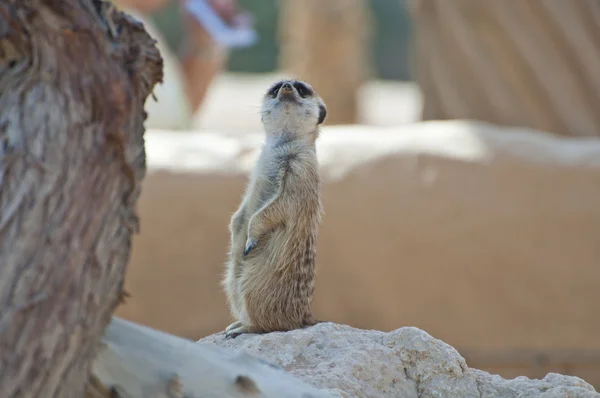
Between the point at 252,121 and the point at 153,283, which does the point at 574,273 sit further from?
the point at 252,121

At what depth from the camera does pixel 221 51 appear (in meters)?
8.49

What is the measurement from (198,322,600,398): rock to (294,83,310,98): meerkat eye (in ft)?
2.65

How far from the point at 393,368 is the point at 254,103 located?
1332cm

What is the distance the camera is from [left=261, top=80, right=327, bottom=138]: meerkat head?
9.14 ft

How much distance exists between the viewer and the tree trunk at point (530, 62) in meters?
6.16

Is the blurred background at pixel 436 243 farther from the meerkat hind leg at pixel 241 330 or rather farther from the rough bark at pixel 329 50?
the rough bark at pixel 329 50

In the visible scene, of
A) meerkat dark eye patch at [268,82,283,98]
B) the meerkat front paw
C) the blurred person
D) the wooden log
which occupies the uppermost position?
the blurred person

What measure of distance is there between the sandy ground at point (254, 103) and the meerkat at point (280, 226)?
933 centimetres

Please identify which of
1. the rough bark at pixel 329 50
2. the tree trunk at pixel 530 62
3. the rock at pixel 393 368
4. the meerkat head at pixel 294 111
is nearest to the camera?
the rock at pixel 393 368

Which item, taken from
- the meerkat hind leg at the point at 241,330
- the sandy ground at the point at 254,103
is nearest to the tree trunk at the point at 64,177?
the meerkat hind leg at the point at 241,330

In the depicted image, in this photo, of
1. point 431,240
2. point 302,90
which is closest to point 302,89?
point 302,90

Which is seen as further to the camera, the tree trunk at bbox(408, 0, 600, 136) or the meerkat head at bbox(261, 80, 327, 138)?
the tree trunk at bbox(408, 0, 600, 136)

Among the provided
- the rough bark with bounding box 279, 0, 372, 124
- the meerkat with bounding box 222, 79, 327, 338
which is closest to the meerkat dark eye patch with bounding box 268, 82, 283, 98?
the meerkat with bounding box 222, 79, 327, 338

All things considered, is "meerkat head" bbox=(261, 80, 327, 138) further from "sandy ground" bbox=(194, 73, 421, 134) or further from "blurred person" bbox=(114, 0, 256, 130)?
"sandy ground" bbox=(194, 73, 421, 134)
